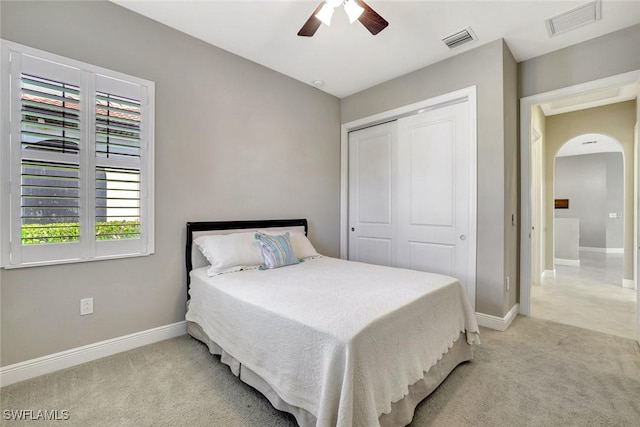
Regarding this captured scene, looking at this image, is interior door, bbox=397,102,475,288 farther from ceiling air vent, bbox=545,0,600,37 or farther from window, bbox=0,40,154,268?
window, bbox=0,40,154,268

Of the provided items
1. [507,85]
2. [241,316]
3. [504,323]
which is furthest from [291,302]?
[507,85]

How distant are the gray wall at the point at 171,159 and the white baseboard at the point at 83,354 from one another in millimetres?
49

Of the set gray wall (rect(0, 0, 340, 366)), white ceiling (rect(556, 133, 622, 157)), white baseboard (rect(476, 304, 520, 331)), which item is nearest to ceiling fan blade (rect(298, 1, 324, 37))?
gray wall (rect(0, 0, 340, 366))

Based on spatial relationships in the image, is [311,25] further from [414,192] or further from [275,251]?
[414,192]

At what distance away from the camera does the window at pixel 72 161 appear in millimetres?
1856

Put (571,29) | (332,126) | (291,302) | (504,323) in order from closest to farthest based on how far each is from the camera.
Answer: (291,302)
(571,29)
(504,323)
(332,126)

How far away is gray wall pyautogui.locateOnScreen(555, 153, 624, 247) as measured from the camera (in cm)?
765

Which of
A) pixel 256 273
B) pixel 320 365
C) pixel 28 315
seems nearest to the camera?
pixel 320 365

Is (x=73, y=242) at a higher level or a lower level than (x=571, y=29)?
lower

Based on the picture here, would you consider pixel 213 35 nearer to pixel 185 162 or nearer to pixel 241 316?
pixel 185 162

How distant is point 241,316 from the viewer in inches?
70.1

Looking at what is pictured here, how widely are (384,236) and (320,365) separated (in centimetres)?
260

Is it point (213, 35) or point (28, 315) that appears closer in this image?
point (28, 315)

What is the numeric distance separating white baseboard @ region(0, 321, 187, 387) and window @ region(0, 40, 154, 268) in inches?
26.0
